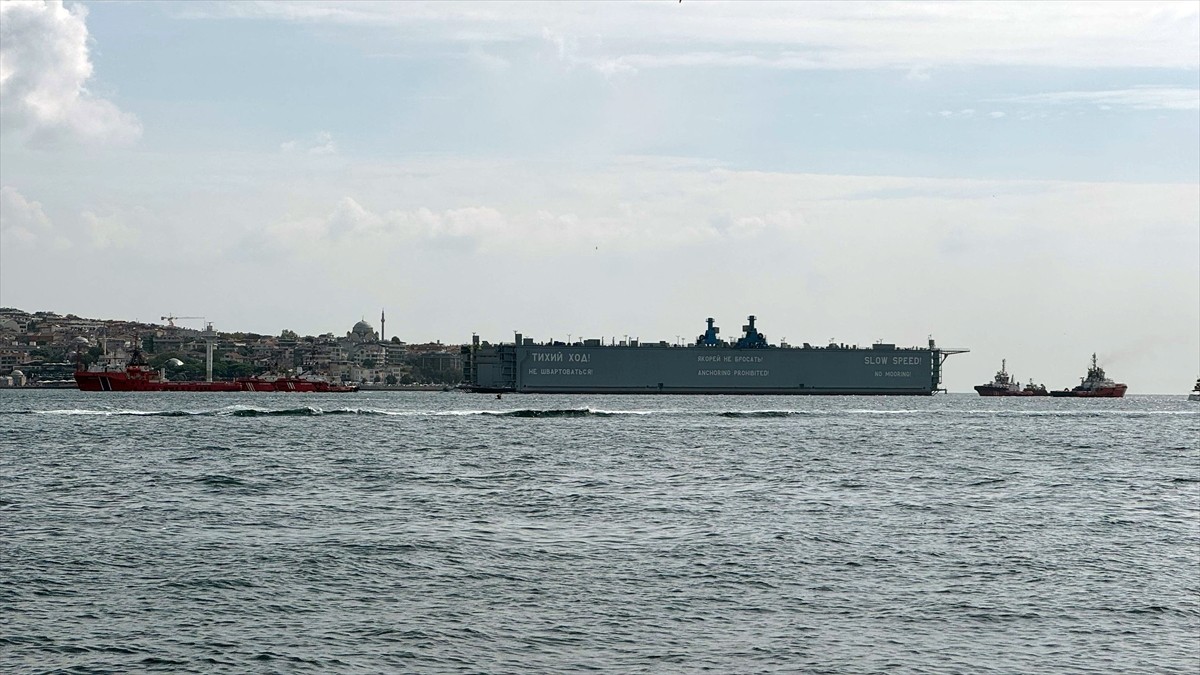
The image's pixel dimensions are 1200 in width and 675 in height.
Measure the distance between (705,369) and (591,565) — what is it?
162236 millimetres

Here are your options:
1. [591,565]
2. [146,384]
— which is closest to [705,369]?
[146,384]

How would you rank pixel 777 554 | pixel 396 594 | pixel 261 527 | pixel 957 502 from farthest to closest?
pixel 957 502, pixel 261 527, pixel 777 554, pixel 396 594

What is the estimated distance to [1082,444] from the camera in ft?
223

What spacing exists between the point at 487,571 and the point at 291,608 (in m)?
4.18

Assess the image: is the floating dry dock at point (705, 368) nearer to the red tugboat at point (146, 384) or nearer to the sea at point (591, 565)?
the red tugboat at point (146, 384)

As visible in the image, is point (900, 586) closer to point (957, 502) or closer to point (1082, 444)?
point (957, 502)

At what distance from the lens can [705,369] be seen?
18675 centimetres

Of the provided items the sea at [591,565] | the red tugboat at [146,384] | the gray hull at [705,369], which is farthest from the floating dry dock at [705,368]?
the sea at [591,565]

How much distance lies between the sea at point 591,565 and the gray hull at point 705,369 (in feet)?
436

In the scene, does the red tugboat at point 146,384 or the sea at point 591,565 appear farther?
the red tugboat at point 146,384

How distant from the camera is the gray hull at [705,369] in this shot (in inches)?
7283

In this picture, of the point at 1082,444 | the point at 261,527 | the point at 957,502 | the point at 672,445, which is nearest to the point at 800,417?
the point at 1082,444

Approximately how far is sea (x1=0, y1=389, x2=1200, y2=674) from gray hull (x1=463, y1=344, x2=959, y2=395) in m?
133

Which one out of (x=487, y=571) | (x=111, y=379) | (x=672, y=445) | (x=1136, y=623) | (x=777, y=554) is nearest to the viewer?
(x=1136, y=623)
